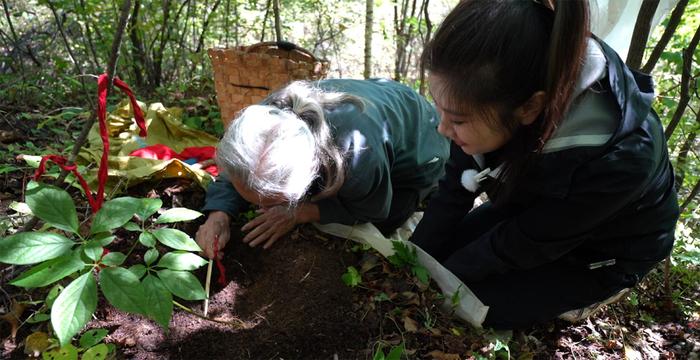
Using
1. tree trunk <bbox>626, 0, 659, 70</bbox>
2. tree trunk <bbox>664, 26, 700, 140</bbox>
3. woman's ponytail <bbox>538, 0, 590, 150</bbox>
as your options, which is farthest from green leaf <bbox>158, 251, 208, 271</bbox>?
tree trunk <bbox>664, 26, 700, 140</bbox>

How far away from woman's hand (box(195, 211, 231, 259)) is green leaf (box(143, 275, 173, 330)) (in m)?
0.75

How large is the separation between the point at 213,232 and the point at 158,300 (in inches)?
33.3

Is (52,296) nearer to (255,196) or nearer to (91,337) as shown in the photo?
(91,337)

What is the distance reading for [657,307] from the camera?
1976 millimetres

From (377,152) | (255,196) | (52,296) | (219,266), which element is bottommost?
(219,266)

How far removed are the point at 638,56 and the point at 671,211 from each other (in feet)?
2.44

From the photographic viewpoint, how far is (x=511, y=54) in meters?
1.05

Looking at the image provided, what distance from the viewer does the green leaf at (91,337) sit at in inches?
48.8

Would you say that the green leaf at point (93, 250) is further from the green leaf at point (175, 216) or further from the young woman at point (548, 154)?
the young woman at point (548, 154)

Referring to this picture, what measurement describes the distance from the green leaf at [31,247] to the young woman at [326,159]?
58 cm

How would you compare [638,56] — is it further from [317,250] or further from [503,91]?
[317,250]

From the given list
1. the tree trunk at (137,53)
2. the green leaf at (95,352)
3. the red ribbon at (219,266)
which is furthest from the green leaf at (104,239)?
the tree trunk at (137,53)

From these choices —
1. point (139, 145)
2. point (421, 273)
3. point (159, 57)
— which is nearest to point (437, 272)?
point (421, 273)

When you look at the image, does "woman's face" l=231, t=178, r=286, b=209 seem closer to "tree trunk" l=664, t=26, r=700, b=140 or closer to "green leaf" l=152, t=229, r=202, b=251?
"green leaf" l=152, t=229, r=202, b=251
